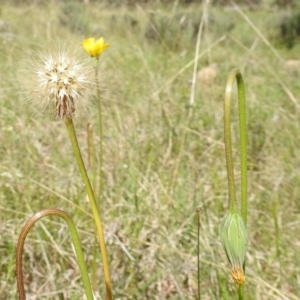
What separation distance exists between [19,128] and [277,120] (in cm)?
110

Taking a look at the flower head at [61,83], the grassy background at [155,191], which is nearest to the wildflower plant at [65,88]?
the flower head at [61,83]

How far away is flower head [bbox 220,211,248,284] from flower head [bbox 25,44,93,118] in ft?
0.79

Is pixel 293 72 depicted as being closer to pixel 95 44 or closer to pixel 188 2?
pixel 95 44

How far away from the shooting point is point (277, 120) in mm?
2352

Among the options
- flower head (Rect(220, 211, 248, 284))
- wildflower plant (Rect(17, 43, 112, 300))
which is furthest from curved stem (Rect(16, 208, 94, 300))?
flower head (Rect(220, 211, 248, 284))

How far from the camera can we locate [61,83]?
69cm

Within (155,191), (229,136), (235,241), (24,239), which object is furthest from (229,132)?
(155,191)

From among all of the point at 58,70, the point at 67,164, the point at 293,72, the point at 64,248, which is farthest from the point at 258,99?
the point at 58,70

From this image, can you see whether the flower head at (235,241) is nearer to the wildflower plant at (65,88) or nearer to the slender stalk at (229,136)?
the slender stalk at (229,136)

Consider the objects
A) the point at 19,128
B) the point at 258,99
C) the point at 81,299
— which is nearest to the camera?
the point at 81,299

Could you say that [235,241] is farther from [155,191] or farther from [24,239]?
[155,191]

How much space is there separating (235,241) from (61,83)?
0.30 meters

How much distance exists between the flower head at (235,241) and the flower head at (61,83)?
0.24m

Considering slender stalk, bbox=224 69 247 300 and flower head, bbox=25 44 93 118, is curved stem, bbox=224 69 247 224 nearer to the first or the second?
slender stalk, bbox=224 69 247 300
